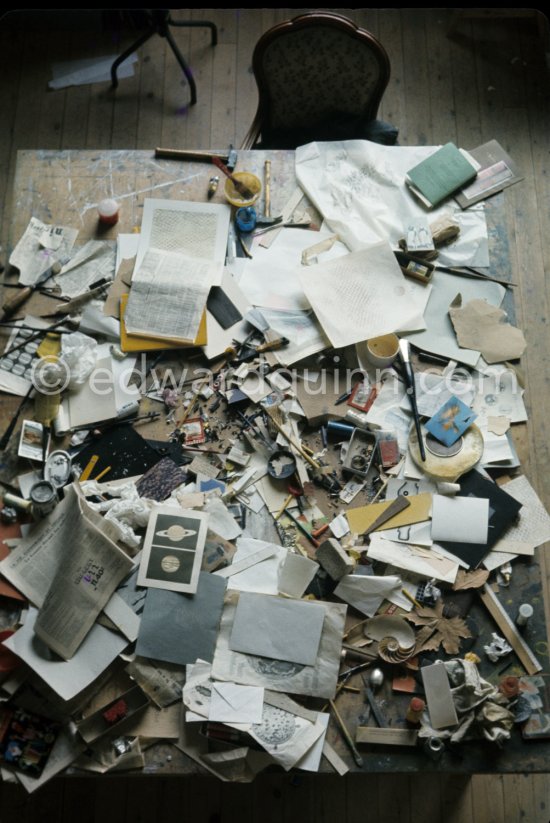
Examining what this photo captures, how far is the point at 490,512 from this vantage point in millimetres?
2154

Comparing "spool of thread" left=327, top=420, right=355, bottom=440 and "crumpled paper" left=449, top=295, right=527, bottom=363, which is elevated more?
"crumpled paper" left=449, top=295, right=527, bottom=363

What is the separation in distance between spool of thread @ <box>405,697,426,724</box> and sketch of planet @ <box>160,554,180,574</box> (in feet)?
2.30

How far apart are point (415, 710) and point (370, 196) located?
5.14 ft

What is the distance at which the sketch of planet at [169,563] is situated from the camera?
2059 millimetres

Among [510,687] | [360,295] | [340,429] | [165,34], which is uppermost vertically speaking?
[165,34]

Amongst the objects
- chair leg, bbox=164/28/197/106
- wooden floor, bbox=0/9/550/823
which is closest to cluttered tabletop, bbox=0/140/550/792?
wooden floor, bbox=0/9/550/823

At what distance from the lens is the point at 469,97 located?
11.7 ft

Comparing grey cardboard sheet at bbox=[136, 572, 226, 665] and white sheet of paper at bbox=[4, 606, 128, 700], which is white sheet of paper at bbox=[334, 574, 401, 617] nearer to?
grey cardboard sheet at bbox=[136, 572, 226, 665]

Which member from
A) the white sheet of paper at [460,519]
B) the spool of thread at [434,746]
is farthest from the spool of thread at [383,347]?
the spool of thread at [434,746]

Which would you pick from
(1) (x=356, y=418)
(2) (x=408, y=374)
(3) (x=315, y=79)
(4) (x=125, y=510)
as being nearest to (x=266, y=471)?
(1) (x=356, y=418)

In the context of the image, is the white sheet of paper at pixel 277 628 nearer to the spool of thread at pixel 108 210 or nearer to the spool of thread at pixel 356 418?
the spool of thread at pixel 356 418

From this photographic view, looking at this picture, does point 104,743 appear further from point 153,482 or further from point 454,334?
point 454,334

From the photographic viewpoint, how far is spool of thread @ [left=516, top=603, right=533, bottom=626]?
6.73 feet

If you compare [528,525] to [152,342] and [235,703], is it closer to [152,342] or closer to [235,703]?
[235,703]
